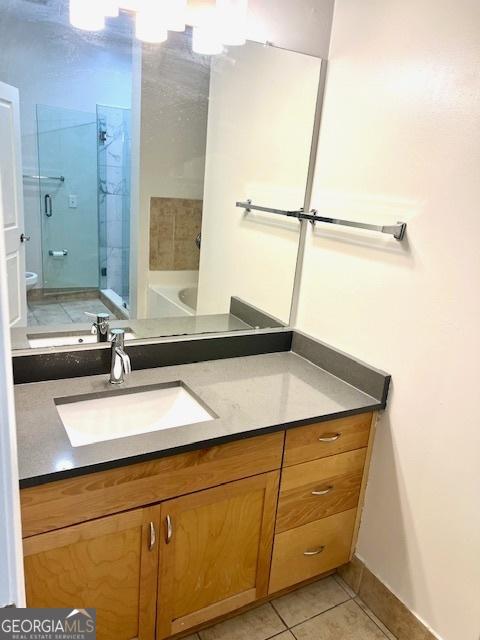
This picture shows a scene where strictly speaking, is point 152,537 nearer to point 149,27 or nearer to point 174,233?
point 174,233

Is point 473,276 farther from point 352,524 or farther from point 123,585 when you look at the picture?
point 123,585

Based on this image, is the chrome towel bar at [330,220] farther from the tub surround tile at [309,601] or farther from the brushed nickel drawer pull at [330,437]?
A: the tub surround tile at [309,601]

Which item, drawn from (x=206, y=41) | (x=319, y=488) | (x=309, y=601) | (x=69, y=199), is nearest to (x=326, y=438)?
(x=319, y=488)

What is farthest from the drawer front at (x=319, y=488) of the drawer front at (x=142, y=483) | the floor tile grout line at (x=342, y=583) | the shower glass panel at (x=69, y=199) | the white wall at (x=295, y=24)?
the white wall at (x=295, y=24)

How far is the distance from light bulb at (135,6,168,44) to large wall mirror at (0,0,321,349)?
0.02 metres

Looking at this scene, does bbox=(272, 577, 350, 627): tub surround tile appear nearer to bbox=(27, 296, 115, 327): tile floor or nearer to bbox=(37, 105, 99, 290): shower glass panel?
bbox=(27, 296, 115, 327): tile floor

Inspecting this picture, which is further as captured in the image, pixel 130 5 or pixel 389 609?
pixel 389 609

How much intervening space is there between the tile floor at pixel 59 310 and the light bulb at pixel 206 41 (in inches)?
39.1

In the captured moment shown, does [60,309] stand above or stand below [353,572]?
above

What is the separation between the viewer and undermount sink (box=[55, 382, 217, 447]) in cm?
145

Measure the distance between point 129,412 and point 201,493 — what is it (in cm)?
38

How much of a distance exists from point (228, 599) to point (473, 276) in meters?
1.26

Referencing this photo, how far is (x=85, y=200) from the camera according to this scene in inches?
69.9

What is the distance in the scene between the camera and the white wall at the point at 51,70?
1422 mm
